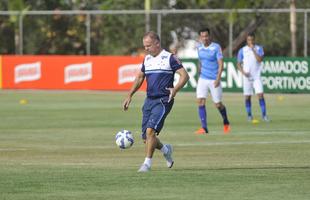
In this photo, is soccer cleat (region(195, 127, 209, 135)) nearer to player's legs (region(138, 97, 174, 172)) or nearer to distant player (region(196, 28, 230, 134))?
distant player (region(196, 28, 230, 134))

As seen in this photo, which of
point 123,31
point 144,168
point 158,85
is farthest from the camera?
point 123,31

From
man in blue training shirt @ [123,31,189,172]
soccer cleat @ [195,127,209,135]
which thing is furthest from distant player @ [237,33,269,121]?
man in blue training shirt @ [123,31,189,172]

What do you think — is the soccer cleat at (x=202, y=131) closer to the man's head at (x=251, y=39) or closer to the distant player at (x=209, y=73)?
the distant player at (x=209, y=73)

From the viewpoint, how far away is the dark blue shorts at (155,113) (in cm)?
1477

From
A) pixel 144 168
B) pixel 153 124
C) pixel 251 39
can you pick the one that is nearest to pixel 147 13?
pixel 251 39

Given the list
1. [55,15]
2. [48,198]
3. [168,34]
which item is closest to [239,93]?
[168,34]

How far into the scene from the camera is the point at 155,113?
1485 cm

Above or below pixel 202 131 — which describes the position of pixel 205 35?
above

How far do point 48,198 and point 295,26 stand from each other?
3165 cm

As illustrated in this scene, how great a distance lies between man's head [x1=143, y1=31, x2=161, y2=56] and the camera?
1474 cm

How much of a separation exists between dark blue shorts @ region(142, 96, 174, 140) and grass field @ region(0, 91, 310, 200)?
0.62 meters

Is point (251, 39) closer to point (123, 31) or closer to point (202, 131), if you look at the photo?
point (202, 131)

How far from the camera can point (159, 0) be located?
58.5 m

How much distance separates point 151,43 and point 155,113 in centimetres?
96
